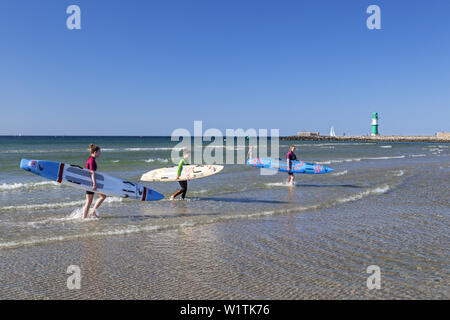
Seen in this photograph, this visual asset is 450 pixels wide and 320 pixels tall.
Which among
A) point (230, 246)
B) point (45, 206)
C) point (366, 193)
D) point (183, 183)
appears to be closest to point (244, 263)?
point (230, 246)

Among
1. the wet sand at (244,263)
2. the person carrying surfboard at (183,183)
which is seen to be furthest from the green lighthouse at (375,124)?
the wet sand at (244,263)

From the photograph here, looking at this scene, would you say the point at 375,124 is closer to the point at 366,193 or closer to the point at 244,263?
the point at 366,193

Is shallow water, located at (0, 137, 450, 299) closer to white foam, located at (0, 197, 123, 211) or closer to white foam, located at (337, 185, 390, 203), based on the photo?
white foam, located at (0, 197, 123, 211)

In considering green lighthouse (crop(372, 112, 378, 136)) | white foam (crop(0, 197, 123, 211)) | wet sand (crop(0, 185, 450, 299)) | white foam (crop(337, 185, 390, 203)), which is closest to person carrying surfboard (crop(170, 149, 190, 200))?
white foam (crop(0, 197, 123, 211))

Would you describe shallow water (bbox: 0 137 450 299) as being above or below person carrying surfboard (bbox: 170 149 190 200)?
below

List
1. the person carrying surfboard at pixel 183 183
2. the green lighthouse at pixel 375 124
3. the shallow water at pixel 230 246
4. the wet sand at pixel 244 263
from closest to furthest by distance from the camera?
the wet sand at pixel 244 263 < the shallow water at pixel 230 246 < the person carrying surfboard at pixel 183 183 < the green lighthouse at pixel 375 124

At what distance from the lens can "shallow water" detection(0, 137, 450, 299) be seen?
5059 millimetres

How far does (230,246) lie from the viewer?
704 centimetres

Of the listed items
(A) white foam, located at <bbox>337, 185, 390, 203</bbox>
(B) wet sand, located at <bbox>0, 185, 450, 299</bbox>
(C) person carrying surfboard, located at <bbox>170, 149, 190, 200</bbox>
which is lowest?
(B) wet sand, located at <bbox>0, 185, 450, 299</bbox>

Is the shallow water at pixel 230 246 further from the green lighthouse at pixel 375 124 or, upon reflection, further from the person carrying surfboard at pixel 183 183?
the green lighthouse at pixel 375 124

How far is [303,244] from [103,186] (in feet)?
19.4

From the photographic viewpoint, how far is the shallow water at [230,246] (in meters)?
5.06
